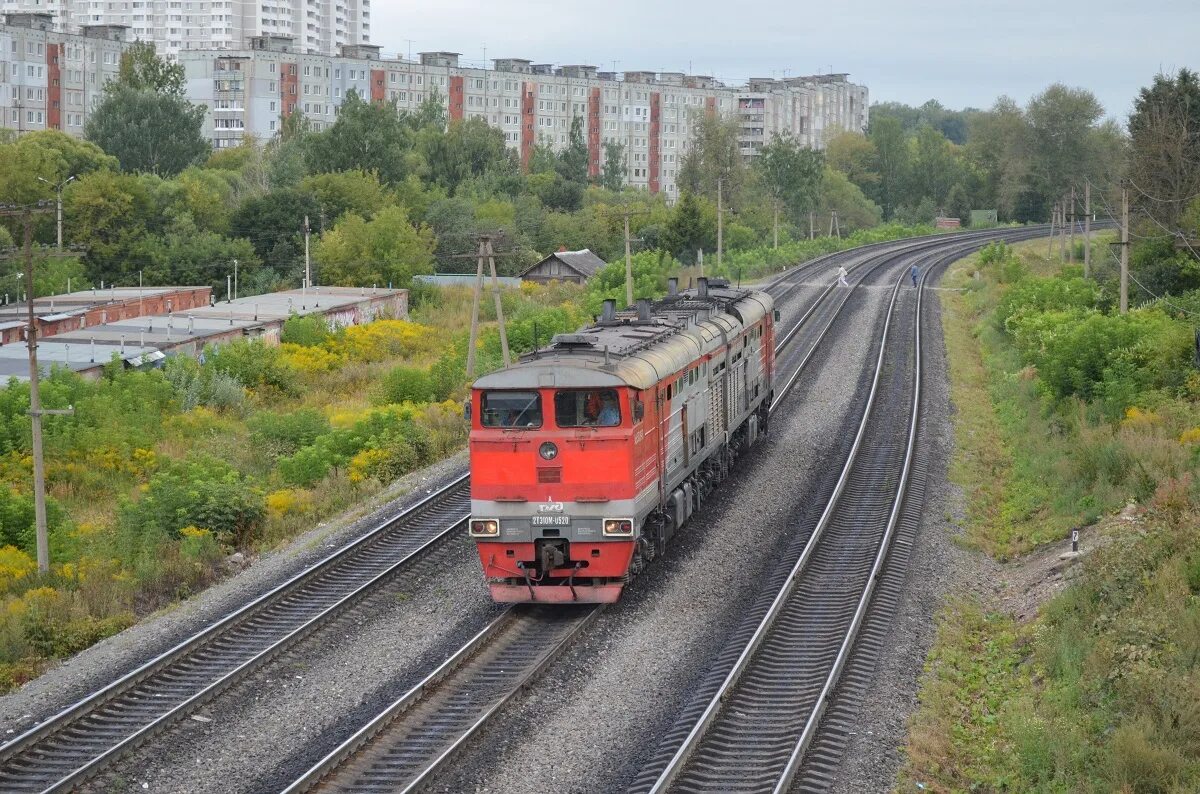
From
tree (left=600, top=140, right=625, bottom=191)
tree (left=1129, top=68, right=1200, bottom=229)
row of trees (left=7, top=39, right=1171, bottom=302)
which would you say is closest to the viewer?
tree (left=1129, top=68, right=1200, bottom=229)

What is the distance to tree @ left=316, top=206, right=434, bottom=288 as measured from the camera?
6216cm

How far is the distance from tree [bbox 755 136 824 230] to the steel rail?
237 ft

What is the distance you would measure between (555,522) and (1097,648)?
20.7 ft

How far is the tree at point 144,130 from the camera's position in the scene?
283ft

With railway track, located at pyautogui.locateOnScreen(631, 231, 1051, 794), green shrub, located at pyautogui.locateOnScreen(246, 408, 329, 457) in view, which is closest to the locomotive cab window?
railway track, located at pyautogui.locateOnScreen(631, 231, 1051, 794)

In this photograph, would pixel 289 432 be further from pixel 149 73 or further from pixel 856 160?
pixel 856 160

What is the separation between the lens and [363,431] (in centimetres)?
2780

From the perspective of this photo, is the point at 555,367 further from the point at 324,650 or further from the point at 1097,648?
the point at 1097,648

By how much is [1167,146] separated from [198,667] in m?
42.4

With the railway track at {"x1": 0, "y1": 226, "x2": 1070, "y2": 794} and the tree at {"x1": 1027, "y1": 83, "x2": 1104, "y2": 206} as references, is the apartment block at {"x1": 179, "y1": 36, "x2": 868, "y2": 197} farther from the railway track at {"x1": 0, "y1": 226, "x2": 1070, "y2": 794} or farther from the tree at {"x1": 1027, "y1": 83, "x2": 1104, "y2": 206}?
the railway track at {"x1": 0, "y1": 226, "x2": 1070, "y2": 794}

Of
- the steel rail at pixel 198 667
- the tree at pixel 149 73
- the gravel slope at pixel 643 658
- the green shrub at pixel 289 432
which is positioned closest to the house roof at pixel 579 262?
the green shrub at pixel 289 432

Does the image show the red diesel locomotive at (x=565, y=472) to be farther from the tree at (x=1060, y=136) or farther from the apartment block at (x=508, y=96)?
the apartment block at (x=508, y=96)

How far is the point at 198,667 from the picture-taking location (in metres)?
15.5

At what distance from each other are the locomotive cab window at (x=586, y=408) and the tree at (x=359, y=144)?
6430cm
